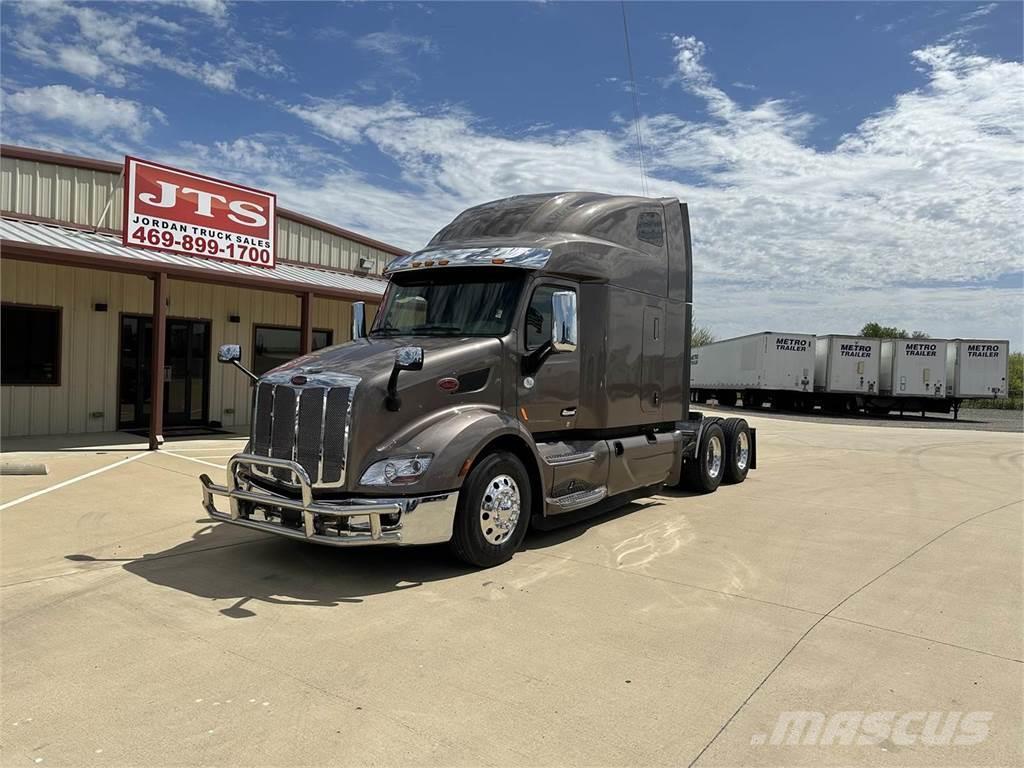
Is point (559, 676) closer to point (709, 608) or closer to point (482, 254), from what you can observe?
point (709, 608)

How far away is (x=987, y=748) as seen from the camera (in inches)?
125

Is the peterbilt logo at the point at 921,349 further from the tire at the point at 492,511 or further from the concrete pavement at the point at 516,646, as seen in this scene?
the tire at the point at 492,511

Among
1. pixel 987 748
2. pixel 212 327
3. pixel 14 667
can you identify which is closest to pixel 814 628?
pixel 987 748

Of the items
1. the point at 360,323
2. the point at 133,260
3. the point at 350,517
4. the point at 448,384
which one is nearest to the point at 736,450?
the point at 360,323

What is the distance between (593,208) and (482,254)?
1.51 metres

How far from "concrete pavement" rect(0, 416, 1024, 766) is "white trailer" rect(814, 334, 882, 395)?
24383 millimetres

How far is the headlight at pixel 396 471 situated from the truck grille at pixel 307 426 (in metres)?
0.19

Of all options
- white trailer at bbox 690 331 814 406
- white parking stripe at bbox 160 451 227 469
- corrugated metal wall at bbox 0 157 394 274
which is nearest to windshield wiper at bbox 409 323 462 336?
white parking stripe at bbox 160 451 227 469

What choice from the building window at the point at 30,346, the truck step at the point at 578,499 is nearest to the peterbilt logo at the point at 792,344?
the truck step at the point at 578,499

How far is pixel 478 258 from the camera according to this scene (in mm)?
6352

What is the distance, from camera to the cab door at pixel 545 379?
20.4ft

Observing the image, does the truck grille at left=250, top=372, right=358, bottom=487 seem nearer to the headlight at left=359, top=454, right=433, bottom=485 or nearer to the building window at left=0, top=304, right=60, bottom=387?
the headlight at left=359, top=454, right=433, bottom=485

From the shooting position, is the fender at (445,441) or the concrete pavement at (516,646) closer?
the concrete pavement at (516,646)

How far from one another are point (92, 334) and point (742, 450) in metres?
11.4
